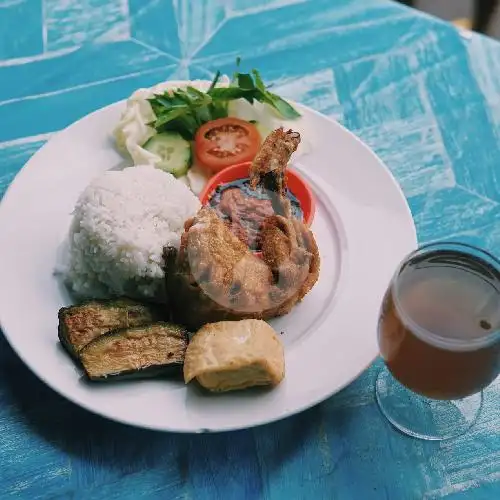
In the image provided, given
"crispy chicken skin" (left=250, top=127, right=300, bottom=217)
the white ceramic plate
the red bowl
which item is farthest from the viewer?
Result: the red bowl

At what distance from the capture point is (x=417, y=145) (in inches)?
84.9

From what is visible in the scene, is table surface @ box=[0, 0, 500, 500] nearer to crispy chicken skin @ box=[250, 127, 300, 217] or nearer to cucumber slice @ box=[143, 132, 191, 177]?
cucumber slice @ box=[143, 132, 191, 177]

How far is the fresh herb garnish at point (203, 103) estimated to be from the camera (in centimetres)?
209

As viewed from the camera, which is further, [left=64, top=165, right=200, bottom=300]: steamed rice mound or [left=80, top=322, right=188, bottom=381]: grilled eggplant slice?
[left=64, top=165, right=200, bottom=300]: steamed rice mound

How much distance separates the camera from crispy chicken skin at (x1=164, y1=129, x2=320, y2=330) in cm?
161

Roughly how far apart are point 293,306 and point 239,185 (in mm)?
425

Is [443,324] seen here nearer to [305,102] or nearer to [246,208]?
[246,208]

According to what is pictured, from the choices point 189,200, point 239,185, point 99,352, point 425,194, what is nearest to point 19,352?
point 99,352

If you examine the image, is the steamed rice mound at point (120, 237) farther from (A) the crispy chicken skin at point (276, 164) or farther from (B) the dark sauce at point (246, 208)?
(A) the crispy chicken skin at point (276, 164)

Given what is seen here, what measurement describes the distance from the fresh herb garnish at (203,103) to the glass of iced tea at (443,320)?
85 cm

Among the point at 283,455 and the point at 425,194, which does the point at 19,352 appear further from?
the point at 425,194

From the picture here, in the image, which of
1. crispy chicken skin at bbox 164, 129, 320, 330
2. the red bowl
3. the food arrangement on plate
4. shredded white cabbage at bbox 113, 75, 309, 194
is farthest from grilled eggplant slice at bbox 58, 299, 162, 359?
shredded white cabbage at bbox 113, 75, 309, 194

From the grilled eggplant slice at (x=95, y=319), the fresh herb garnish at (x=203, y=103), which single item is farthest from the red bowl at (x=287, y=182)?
the grilled eggplant slice at (x=95, y=319)

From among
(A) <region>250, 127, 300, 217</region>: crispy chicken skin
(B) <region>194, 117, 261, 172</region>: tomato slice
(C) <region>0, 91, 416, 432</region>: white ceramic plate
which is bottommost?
(C) <region>0, 91, 416, 432</region>: white ceramic plate
